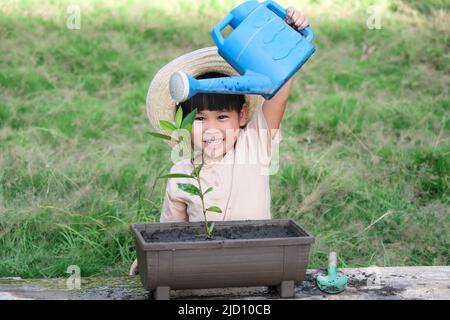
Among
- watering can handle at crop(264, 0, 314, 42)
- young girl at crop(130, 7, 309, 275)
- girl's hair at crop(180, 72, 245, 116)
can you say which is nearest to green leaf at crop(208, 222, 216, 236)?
young girl at crop(130, 7, 309, 275)

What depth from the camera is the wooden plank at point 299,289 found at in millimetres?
2029

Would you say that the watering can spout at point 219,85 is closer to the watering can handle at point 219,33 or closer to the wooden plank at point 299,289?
the watering can handle at point 219,33

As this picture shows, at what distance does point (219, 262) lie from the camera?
185 cm

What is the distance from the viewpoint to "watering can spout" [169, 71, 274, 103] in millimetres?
1761

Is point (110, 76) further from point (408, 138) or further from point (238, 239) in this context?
point (238, 239)

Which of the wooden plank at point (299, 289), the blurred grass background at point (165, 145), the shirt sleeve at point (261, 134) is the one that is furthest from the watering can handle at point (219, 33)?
the blurred grass background at point (165, 145)

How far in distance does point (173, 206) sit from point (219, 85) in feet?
2.15

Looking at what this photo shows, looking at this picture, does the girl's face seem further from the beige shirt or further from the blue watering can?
the blue watering can

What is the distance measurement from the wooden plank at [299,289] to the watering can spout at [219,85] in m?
0.53

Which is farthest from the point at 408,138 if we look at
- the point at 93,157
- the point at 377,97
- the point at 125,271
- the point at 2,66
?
the point at 2,66

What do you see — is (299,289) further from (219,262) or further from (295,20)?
(295,20)

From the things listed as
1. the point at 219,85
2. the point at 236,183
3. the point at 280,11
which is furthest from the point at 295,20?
the point at 236,183

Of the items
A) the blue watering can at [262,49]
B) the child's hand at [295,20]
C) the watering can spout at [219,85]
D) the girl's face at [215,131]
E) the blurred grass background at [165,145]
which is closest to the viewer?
the watering can spout at [219,85]

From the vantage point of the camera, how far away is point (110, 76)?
539cm
